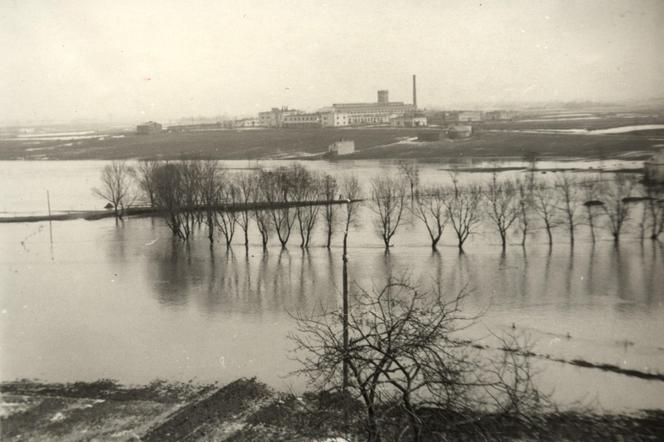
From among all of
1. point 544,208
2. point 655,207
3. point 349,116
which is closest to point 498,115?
point 349,116

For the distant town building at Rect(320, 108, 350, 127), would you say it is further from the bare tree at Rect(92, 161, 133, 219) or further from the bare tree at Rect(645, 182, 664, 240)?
the bare tree at Rect(645, 182, 664, 240)

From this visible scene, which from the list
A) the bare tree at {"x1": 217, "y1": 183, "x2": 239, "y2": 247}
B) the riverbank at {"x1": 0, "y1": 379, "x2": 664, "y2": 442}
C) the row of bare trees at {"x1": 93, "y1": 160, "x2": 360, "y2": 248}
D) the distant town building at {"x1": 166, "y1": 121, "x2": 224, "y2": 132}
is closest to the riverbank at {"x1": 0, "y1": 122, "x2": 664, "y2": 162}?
the distant town building at {"x1": 166, "y1": 121, "x2": 224, "y2": 132}

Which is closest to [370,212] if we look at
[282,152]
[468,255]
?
[468,255]

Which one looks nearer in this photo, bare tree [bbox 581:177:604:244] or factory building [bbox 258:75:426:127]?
bare tree [bbox 581:177:604:244]

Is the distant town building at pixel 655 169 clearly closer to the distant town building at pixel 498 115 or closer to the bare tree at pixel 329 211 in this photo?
the bare tree at pixel 329 211

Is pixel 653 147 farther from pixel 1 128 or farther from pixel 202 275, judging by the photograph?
pixel 1 128

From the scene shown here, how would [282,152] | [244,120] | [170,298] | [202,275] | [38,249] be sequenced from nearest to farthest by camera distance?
[170,298], [202,275], [38,249], [282,152], [244,120]

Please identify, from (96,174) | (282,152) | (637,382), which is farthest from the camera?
(282,152)
